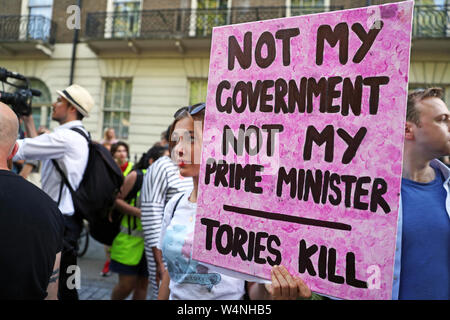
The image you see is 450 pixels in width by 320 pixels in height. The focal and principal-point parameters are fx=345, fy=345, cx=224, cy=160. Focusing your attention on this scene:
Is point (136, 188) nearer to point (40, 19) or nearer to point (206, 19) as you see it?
point (206, 19)

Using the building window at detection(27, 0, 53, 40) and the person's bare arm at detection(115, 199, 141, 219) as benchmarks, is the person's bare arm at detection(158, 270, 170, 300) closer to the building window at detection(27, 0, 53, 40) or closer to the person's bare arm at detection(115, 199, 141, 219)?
the person's bare arm at detection(115, 199, 141, 219)

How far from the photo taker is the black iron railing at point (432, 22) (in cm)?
786

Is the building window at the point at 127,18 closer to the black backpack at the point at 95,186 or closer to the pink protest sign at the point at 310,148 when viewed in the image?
the black backpack at the point at 95,186

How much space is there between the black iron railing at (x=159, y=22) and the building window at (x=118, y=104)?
1387 millimetres

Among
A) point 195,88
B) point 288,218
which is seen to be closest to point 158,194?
point 288,218

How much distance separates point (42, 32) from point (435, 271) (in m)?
11.9

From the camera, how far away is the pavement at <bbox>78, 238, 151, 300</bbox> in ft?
13.0

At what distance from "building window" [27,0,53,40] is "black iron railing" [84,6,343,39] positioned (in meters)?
1.12

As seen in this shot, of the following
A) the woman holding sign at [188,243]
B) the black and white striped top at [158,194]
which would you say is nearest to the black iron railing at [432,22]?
the black and white striped top at [158,194]

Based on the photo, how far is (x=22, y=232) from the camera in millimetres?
1214

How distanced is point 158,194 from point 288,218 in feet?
5.36

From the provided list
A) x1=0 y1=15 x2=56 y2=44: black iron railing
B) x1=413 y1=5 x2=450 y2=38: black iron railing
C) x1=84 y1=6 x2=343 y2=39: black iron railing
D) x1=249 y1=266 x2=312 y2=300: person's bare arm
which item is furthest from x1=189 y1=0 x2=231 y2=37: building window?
x1=249 y1=266 x2=312 y2=300: person's bare arm

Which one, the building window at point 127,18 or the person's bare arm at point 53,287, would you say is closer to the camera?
the person's bare arm at point 53,287
